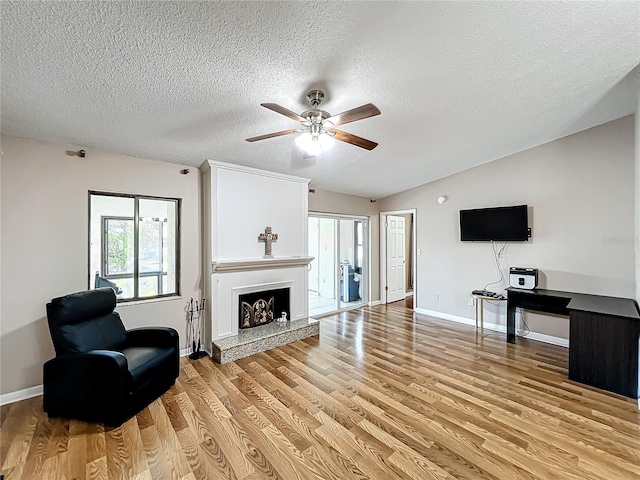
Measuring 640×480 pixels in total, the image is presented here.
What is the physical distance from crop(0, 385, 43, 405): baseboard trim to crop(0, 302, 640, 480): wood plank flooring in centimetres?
8

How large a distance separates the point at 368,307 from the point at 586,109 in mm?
4652

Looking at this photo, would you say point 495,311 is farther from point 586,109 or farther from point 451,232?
point 586,109

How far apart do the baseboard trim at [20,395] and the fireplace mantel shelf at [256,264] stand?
2.00 m

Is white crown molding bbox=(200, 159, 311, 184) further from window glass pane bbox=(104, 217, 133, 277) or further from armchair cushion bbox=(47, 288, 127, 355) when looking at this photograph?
armchair cushion bbox=(47, 288, 127, 355)

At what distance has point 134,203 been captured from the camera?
339 centimetres

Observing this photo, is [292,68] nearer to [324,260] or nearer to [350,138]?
[350,138]

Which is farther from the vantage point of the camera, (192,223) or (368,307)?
(368,307)

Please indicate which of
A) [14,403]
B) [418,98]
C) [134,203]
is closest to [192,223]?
[134,203]

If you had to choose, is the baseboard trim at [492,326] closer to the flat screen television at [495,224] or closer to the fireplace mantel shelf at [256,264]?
the flat screen television at [495,224]

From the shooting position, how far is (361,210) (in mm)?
6047

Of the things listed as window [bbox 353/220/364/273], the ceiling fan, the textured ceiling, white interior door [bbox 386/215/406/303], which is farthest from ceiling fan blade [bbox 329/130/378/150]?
white interior door [bbox 386/215/406/303]

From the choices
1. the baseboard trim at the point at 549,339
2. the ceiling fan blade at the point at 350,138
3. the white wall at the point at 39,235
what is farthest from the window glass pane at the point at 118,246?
the baseboard trim at the point at 549,339

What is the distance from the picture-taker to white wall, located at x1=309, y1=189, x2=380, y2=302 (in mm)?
5285

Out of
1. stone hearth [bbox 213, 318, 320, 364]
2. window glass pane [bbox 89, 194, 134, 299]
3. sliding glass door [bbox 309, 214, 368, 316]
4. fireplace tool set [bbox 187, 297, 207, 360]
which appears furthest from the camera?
sliding glass door [bbox 309, 214, 368, 316]
